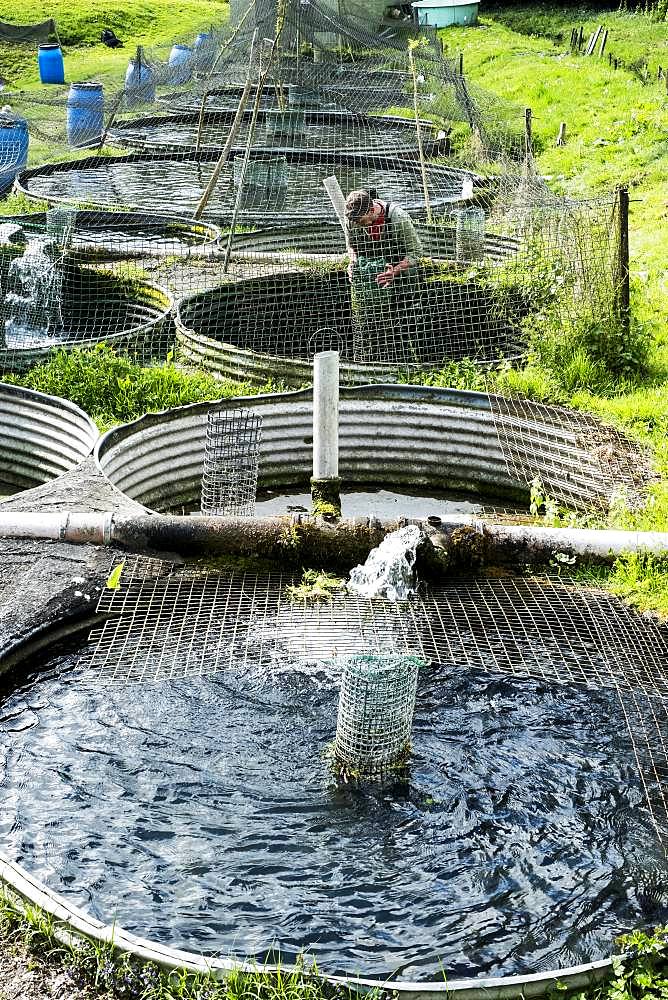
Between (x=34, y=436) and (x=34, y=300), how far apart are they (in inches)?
133

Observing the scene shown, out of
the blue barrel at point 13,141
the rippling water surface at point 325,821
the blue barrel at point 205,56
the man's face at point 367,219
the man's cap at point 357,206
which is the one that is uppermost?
the blue barrel at point 205,56

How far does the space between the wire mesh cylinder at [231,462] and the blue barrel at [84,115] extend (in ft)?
41.5

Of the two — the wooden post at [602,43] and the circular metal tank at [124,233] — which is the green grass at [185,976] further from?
the wooden post at [602,43]

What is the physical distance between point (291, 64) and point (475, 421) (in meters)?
14.1

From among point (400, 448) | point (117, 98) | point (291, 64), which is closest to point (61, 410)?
point (400, 448)

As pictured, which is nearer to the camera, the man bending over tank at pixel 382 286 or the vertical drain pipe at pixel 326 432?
the vertical drain pipe at pixel 326 432

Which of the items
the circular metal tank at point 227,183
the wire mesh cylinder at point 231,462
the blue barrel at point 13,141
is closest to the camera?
the wire mesh cylinder at point 231,462

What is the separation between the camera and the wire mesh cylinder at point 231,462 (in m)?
7.93

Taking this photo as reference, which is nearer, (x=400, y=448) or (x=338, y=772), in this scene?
(x=338, y=772)

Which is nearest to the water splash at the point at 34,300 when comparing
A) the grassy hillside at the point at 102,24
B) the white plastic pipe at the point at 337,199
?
the white plastic pipe at the point at 337,199

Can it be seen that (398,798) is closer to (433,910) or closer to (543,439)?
(433,910)

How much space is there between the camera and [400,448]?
8.97 metres

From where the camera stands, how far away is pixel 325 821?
4.93 m

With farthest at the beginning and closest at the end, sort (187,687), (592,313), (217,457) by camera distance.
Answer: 1. (592,313)
2. (217,457)
3. (187,687)
